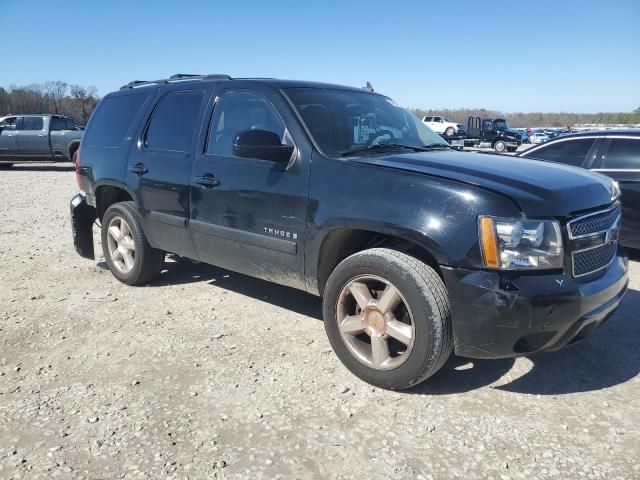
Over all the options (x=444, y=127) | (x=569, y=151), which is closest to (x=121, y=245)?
(x=569, y=151)

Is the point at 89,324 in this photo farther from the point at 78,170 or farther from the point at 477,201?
Result: the point at 477,201

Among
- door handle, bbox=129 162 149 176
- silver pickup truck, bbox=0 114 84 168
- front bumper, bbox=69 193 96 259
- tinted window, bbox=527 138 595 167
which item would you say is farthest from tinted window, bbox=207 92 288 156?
silver pickup truck, bbox=0 114 84 168

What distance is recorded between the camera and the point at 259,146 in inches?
129

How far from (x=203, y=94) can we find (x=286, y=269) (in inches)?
66.5

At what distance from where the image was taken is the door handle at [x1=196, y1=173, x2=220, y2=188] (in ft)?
12.6

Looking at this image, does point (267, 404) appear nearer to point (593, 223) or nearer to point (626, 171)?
point (593, 223)

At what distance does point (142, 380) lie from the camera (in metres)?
3.13

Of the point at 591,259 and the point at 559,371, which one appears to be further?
the point at 559,371

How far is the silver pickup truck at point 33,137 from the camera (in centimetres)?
1778

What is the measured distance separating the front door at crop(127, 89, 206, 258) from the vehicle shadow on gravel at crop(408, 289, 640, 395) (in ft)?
7.58

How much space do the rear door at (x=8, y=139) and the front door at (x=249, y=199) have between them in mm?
17090

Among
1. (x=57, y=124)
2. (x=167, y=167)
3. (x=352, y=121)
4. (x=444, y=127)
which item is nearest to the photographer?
(x=352, y=121)

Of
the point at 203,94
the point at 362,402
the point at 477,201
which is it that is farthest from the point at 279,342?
the point at 203,94

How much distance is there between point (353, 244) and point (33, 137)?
1819 cm
